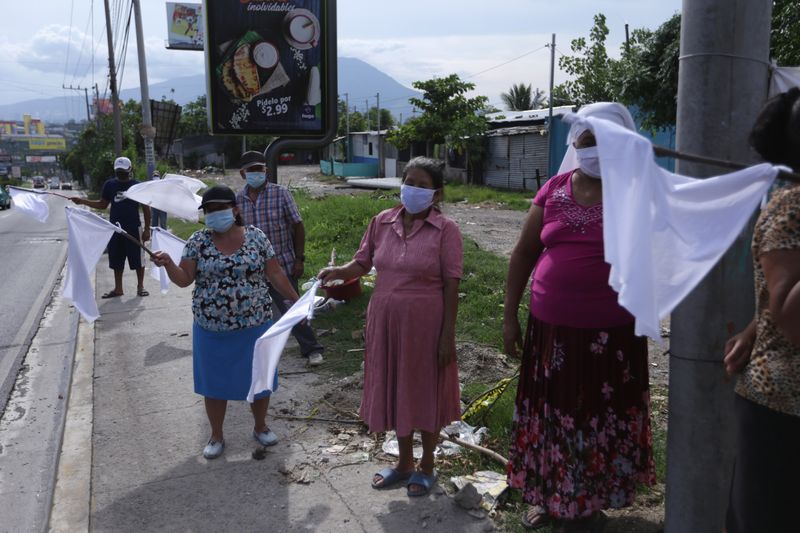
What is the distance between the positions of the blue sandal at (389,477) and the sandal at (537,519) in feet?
2.63

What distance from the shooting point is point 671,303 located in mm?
1890

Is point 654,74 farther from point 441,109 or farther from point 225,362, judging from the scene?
point 441,109

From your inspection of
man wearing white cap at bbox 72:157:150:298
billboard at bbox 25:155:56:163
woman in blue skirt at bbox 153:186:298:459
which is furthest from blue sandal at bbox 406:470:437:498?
billboard at bbox 25:155:56:163

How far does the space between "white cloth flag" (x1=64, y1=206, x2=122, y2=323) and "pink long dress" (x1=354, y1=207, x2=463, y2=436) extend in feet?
7.42

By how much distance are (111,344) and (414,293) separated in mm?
4582

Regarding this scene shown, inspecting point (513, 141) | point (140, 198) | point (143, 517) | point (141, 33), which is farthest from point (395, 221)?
point (513, 141)

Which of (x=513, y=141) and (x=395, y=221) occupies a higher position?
(x=513, y=141)

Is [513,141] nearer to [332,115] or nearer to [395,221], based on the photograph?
[332,115]

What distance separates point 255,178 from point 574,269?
130 inches

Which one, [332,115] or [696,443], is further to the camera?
[332,115]

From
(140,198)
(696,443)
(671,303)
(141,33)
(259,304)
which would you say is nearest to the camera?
(671,303)

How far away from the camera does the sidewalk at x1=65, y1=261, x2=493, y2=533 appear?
11.4ft

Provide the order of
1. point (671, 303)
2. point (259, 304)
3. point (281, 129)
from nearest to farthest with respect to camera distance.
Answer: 1. point (671, 303)
2. point (259, 304)
3. point (281, 129)

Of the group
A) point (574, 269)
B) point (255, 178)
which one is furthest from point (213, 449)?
point (574, 269)
